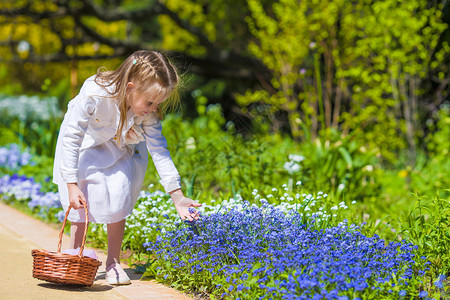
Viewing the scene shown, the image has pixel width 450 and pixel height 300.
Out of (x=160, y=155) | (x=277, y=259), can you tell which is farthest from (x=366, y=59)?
(x=277, y=259)

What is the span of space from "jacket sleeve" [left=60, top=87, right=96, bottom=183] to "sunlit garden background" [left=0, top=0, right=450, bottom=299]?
0.61 m

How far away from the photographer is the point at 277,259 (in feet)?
8.48

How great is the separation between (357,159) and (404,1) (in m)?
2.50

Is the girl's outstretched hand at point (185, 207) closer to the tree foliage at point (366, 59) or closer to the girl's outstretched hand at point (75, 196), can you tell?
the girl's outstretched hand at point (75, 196)

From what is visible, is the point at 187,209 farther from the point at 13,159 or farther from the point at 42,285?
the point at 13,159

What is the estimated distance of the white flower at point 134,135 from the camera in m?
3.10

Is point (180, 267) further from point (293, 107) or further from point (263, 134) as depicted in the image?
point (293, 107)

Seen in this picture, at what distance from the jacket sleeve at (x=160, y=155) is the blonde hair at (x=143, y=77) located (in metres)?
0.19

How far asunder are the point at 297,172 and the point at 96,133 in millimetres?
2152

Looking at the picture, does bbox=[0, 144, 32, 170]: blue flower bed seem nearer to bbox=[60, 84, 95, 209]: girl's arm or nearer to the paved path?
the paved path

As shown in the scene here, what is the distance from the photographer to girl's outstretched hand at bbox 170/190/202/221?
3.00m

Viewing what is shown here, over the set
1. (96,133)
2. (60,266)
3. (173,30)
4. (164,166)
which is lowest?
(60,266)

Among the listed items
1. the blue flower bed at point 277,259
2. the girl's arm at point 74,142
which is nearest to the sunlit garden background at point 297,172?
the blue flower bed at point 277,259

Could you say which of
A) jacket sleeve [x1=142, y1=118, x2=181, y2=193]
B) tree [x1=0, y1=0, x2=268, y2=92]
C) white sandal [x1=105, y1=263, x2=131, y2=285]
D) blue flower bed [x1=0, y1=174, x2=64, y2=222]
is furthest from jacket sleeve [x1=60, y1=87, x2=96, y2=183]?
tree [x1=0, y1=0, x2=268, y2=92]
